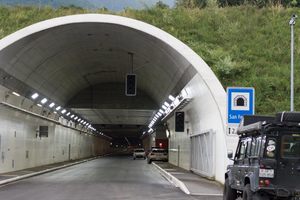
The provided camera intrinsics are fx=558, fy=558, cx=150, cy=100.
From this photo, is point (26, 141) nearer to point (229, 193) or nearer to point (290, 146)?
point (229, 193)

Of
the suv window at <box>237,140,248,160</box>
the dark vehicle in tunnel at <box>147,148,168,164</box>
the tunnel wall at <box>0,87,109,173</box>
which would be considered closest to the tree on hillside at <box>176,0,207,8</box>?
the tunnel wall at <box>0,87,109,173</box>

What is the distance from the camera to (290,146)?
44.7 feet

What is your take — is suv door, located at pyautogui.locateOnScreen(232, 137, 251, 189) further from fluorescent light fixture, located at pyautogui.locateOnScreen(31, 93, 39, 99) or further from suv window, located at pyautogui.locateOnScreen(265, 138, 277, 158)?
fluorescent light fixture, located at pyautogui.locateOnScreen(31, 93, 39, 99)

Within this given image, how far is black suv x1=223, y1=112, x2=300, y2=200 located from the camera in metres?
13.1

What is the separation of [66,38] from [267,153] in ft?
64.0

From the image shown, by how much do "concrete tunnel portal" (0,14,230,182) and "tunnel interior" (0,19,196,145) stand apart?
0.08 m

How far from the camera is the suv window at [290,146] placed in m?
13.5

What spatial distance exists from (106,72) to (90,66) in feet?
12.2

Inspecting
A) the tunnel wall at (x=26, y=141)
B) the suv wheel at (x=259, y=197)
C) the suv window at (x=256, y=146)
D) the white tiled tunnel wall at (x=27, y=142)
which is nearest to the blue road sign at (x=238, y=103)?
the suv window at (x=256, y=146)

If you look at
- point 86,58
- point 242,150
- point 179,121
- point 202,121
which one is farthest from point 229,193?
point 86,58

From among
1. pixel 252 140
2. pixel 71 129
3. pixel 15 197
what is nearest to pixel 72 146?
pixel 71 129

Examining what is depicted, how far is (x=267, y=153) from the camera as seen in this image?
44.0 ft

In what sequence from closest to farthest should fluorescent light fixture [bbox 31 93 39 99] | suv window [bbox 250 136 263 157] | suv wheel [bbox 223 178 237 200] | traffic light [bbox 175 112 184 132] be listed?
1. suv window [bbox 250 136 263 157]
2. suv wheel [bbox 223 178 237 200]
3. fluorescent light fixture [bbox 31 93 39 99]
4. traffic light [bbox 175 112 184 132]

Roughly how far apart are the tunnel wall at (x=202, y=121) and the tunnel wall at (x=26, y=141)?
10.5 m
